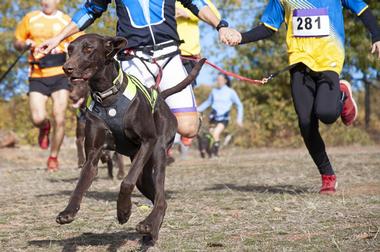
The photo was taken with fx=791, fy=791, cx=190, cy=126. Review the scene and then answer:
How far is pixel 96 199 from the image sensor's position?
828cm

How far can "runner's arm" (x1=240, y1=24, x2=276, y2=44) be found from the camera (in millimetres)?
7711

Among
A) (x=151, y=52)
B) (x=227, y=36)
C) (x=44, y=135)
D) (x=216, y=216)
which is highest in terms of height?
(x=227, y=36)

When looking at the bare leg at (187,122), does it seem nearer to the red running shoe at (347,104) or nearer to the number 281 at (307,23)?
the number 281 at (307,23)

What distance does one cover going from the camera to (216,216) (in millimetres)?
6645

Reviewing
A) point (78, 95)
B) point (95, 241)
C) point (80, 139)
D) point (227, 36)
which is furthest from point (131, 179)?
point (80, 139)

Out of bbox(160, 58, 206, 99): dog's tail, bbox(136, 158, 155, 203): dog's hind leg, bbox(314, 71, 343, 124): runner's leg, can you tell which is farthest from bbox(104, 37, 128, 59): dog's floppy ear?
bbox(314, 71, 343, 124): runner's leg

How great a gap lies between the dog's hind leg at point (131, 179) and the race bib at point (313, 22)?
9.41 feet

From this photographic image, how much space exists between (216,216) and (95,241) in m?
1.38

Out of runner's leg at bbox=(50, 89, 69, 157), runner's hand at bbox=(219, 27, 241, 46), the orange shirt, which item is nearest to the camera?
runner's hand at bbox=(219, 27, 241, 46)

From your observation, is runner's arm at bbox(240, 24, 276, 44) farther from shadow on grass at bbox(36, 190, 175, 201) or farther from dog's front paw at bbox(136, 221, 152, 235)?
dog's front paw at bbox(136, 221, 152, 235)

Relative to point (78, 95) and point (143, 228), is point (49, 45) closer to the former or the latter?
point (143, 228)

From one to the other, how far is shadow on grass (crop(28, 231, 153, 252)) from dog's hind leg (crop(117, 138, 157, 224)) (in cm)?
31

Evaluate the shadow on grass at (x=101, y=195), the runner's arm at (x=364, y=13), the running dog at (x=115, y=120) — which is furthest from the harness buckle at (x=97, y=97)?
the runner's arm at (x=364, y=13)

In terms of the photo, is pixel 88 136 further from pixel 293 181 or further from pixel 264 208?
pixel 293 181
